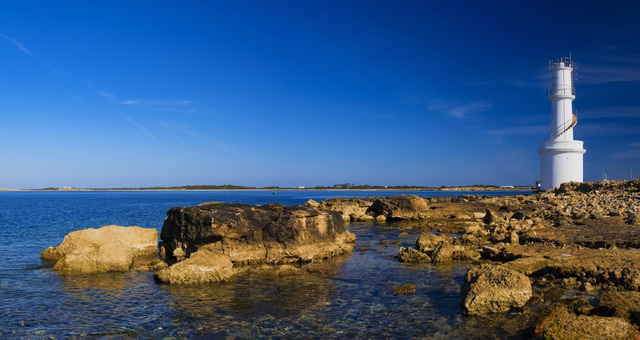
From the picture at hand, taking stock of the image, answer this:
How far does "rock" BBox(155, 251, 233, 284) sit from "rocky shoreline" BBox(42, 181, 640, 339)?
3 cm

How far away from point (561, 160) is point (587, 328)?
1755 inches

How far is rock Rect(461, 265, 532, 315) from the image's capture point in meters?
10.3

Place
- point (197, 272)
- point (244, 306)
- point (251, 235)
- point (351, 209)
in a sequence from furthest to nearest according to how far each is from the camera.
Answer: point (351, 209) → point (251, 235) → point (197, 272) → point (244, 306)

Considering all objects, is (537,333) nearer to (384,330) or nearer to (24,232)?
(384,330)

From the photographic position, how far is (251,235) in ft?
58.9

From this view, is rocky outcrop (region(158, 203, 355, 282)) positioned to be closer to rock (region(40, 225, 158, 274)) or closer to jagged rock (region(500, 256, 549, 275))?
rock (region(40, 225, 158, 274))

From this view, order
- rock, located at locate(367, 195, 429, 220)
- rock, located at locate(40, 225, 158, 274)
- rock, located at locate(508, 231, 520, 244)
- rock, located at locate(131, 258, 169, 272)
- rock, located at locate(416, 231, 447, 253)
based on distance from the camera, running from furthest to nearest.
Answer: rock, located at locate(367, 195, 429, 220) → rock, located at locate(508, 231, 520, 244) → rock, located at locate(416, 231, 447, 253) → rock, located at locate(131, 258, 169, 272) → rock, located at locate(40, 225, 158, 274)

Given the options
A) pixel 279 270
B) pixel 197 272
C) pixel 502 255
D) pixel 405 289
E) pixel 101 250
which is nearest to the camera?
pixel 405 289

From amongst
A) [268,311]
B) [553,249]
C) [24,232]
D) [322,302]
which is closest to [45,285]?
[268,311]

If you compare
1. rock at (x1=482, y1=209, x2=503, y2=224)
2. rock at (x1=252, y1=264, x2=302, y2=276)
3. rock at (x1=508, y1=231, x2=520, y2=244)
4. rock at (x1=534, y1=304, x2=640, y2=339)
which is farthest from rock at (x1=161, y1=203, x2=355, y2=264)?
rock at (x1=482, y1=209, x2=503, y2=224)

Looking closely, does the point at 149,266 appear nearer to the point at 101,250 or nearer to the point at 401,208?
the point at 101,250

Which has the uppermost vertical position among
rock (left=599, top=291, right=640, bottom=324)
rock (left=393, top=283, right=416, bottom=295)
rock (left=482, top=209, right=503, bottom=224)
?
rock (left=482, top=209, right=503, bottom=224)

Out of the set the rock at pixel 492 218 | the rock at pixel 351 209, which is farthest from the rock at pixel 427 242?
the rock at pixel 351 209

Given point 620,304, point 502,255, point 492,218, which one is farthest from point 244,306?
point 492,218
